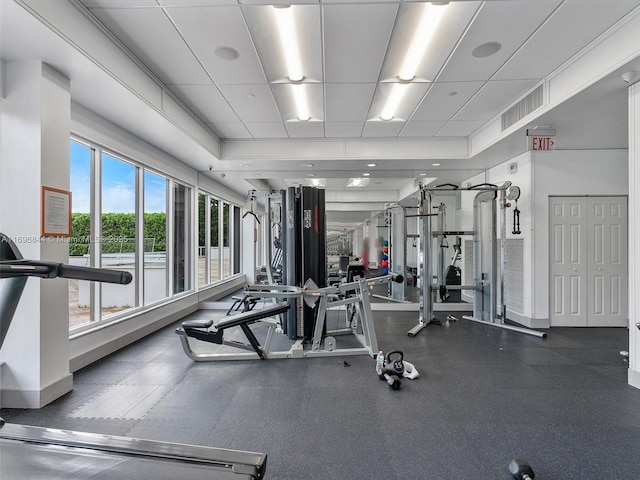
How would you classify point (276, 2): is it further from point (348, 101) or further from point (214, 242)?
point (214, 242)

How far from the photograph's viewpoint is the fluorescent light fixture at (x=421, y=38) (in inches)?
98.1

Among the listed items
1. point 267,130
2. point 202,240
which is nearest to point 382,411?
point 267,130

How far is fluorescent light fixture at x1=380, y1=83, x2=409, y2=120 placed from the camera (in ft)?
12.1

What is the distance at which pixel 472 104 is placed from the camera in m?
4.14

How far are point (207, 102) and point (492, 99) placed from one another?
3.66 m

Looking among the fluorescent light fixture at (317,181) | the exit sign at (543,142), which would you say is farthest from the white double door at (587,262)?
the fluorescent light fixture at (317,181)

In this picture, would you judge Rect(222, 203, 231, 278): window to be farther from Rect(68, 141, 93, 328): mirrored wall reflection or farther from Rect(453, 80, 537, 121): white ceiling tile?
Rect(453, 80, 537, 121): white ceiling tile

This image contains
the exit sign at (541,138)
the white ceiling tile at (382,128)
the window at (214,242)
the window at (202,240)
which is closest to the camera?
the exit sign at (541,138)

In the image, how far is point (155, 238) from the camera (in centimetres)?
507

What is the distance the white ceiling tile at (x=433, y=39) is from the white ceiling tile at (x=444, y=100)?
0.33m

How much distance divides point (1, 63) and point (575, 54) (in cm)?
508

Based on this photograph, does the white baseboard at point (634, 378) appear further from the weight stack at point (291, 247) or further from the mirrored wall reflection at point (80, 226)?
the mirrored wall reflection at point (80, 226)

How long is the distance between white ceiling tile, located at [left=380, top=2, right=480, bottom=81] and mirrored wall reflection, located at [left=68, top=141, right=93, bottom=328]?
3507 millimetres

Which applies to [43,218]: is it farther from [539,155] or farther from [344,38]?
[539,155]
